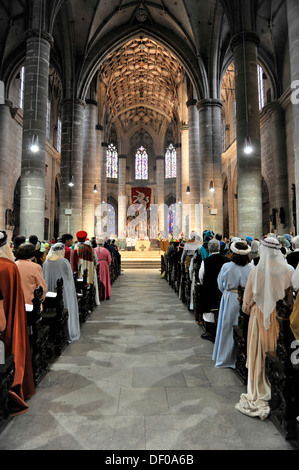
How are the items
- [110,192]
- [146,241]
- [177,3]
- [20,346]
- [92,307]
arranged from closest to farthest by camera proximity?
[20,346] → [92,307] → [177,3] → [146,241] → [110,192]

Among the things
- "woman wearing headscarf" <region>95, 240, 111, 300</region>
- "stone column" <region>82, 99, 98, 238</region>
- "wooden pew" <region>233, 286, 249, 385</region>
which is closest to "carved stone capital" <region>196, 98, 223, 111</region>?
"stone column" <region>82, 99, 98, 238</region>

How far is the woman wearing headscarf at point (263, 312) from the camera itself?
259cm

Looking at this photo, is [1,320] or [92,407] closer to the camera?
[1,320]

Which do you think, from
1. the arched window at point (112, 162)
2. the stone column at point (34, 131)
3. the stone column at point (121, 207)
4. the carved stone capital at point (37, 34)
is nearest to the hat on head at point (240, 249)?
the stone column at point (34, 131)

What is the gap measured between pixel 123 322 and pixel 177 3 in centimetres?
1895

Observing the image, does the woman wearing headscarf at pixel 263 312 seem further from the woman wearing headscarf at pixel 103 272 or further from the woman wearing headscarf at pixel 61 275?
the woman wearing headscarf at pixel 103 272

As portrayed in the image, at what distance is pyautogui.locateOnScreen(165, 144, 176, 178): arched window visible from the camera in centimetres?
3691

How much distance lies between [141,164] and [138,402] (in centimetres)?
3837

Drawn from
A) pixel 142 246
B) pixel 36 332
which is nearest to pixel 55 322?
pixel 36 332

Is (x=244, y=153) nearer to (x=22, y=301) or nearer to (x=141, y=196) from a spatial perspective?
(x=22, y=301)

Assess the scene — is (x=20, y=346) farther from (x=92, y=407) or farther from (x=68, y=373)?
(x=68, y=373)

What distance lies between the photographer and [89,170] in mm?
18391

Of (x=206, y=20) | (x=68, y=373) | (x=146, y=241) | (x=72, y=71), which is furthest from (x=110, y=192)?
(x=68, y=373)

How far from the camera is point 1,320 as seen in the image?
232cm
